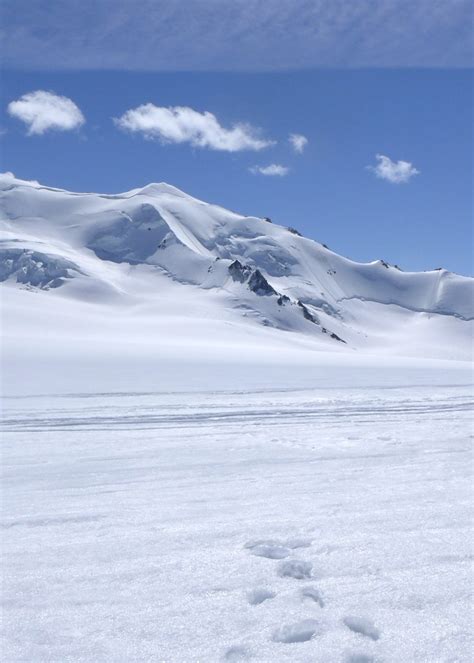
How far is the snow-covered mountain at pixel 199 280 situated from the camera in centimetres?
8700

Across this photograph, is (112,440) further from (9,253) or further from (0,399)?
(9,253)

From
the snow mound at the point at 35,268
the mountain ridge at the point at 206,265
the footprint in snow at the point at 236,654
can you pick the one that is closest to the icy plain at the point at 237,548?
the footprint in snow at the point at 236,654

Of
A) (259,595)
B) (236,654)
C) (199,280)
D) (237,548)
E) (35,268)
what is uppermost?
(35,268)

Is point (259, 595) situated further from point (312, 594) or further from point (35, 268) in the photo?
point (35, 268)

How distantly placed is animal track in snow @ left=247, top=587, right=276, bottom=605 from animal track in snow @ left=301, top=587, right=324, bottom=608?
0.23 m

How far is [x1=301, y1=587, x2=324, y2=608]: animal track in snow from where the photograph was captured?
14.2ft

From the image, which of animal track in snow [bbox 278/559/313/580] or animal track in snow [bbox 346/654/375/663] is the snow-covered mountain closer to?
animal track in snow [bbox 278/559/313/580]

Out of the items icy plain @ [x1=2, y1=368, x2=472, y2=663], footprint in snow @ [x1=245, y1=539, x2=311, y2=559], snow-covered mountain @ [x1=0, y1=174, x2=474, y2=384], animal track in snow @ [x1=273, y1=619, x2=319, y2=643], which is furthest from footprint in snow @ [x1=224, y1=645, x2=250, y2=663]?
snow-covered mountain @ [x1=0, y1=174, x2=474, y2=384]

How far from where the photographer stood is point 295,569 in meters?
4.77

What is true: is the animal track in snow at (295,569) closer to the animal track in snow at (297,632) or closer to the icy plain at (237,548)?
the icy plain at (237,548)

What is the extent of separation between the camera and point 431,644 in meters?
3.82

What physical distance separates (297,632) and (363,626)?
1.51ft

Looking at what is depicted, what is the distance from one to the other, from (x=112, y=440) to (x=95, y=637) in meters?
6.04

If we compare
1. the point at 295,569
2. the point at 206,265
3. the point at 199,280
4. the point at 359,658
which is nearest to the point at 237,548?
the point at 295,569
